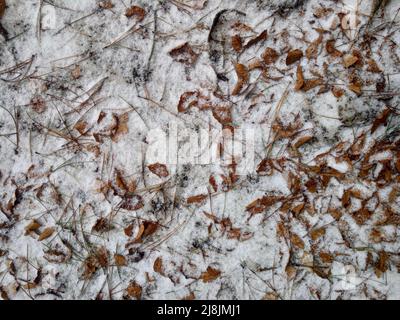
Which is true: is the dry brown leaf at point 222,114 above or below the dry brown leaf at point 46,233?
above

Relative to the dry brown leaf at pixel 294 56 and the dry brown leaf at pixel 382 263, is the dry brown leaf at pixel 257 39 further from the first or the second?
the dry brown leaf at pixel 382 263

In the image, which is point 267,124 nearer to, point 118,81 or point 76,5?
point 118,81

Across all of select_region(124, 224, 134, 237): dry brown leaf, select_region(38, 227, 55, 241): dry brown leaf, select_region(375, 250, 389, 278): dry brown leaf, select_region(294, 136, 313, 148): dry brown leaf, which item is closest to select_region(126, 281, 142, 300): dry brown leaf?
select_region(124, 224, 134, 237): dry brown leaf

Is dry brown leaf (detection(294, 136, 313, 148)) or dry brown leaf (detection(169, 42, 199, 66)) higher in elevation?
dry brown leaf (detection(169, 42, 199, 66))

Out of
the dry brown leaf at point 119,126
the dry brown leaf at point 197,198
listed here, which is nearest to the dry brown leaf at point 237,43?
the dry brown leaf at point 119,126

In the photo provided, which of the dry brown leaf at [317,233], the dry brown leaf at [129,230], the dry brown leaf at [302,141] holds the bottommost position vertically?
the dry brown leaf at [317,233]

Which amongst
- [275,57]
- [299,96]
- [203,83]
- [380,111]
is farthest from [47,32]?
[380,111]

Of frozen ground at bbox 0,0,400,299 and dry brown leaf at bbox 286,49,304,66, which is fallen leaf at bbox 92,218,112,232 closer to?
frozen ground at bbox 0,0,400,299
